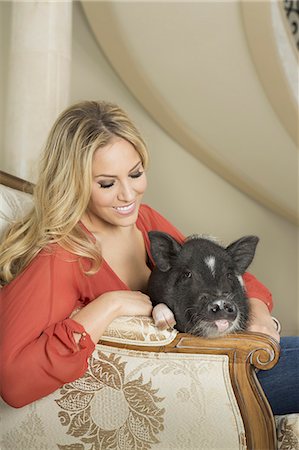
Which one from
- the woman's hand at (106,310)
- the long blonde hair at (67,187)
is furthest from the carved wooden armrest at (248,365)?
the long blonde hair at (67,187)

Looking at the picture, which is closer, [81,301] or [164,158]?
[81,301]

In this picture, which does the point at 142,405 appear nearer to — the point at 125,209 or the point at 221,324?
the point at 221,324

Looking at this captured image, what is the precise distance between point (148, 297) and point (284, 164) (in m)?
2.72

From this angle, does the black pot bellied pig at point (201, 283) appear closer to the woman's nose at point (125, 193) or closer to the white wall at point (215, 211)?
the woman's nose at point (125, 193)

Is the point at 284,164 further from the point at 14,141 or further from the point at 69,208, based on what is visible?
the point at 69,208

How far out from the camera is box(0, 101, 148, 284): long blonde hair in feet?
6.91

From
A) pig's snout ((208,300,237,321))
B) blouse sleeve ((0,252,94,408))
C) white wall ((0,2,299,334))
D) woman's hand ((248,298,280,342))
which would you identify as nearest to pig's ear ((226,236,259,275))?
woman's hand ((248,298,280,342))

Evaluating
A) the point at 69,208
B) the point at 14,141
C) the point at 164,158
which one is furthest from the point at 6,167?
the point at 164,158

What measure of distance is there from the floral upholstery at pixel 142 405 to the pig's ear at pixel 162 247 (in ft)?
0.71

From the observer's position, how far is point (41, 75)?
3520 millimetres

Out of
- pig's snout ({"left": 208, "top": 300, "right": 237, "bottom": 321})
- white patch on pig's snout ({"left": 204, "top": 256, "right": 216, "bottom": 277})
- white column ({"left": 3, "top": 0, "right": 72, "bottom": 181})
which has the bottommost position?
pig's snout ({"left": 208, "top": 300, "right": 237, "bottom": 321})

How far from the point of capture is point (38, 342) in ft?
6.15

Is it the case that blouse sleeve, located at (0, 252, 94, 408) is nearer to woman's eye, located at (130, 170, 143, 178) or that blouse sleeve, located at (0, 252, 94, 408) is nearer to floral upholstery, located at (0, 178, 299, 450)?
floral upholstery, located at (0, 178, 299, 450)

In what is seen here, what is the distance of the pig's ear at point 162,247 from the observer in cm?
212
